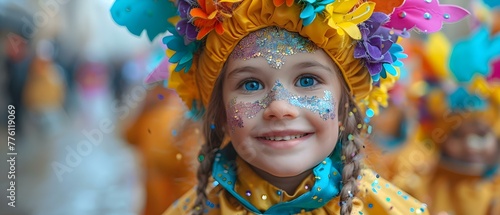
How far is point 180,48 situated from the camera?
1.82 meters

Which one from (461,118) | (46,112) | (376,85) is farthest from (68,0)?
(376,85)

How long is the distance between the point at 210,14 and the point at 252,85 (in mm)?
217

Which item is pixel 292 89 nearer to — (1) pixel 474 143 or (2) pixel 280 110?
(2) pixel 280 110

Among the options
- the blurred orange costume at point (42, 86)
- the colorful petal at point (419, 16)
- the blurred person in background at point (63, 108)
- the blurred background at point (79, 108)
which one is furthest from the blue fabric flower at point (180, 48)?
the blurred orange costume at point (42, 86)

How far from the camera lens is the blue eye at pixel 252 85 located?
5.58ft

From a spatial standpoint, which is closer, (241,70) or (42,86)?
(241,70)

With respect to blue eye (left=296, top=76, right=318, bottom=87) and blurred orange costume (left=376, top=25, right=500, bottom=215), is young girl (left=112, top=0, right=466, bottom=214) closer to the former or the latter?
blue eye (left=296, top=76, right=318, bottom=87)

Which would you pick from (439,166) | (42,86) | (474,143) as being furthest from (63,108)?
(474,143)

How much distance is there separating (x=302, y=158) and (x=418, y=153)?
2.08 metres

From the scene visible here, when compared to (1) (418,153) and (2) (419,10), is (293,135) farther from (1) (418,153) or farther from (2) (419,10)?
(1) (418,153)

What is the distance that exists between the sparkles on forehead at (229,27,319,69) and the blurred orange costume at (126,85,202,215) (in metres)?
0.96

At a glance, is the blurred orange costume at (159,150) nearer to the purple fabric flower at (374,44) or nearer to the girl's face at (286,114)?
the girl's face at (286,114)

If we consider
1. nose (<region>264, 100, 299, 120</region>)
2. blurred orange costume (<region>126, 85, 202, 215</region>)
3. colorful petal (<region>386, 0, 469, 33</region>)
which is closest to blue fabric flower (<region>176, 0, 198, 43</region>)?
nose (<region>264, 100, 299, 120</region>)

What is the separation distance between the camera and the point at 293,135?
5.50 ft
